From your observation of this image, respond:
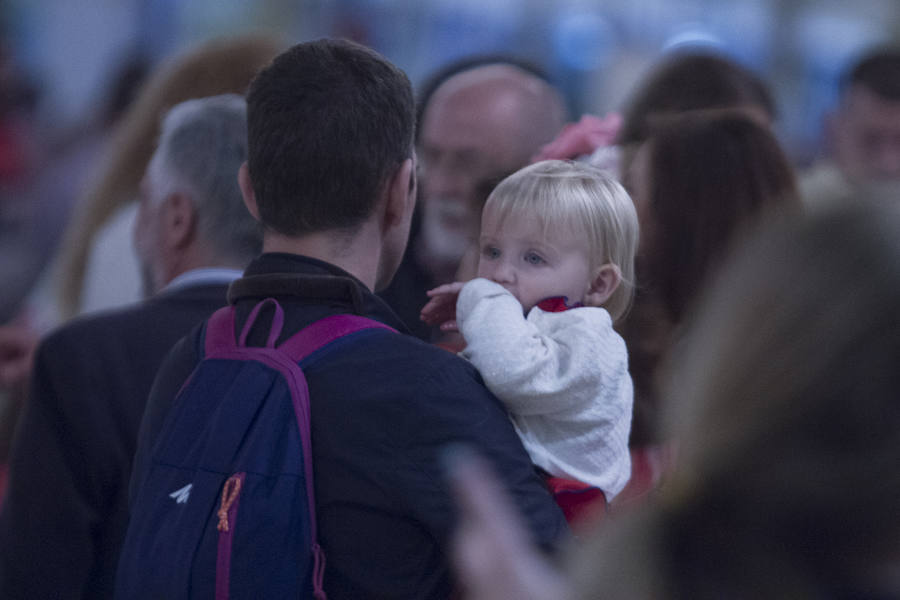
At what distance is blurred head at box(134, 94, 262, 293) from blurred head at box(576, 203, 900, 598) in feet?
5.41

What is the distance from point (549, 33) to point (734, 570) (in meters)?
12.0

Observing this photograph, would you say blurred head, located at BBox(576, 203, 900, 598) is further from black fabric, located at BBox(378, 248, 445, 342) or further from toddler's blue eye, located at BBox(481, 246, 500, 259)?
black fabric, located at BBox(378, 248, 445, 342)

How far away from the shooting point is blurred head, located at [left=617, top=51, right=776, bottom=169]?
3.36m

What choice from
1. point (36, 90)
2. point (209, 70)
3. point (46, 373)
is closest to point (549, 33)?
point (36, 90)

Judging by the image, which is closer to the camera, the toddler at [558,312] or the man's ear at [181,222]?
the toddler at [558,312]

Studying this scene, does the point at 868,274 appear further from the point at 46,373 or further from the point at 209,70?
the point at 209,70

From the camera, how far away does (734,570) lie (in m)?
0.90

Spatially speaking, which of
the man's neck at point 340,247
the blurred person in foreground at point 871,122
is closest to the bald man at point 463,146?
the man's neck at point 340,247

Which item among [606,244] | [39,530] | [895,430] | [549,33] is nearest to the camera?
[895,430]

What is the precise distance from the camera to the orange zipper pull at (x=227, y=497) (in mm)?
1528

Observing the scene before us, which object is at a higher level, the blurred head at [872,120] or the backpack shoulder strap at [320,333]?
the backpack shoulder strap at [320,333]

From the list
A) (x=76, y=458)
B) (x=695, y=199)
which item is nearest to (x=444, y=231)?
(x=695, y=199)

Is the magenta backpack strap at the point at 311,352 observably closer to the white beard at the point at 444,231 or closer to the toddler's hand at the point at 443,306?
the toddler's hand at the point at 443,306

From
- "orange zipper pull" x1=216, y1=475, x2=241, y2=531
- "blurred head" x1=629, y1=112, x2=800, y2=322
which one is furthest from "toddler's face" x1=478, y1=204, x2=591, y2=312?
"blurred head" x1=629, y1=112, x2=800, y2=322
